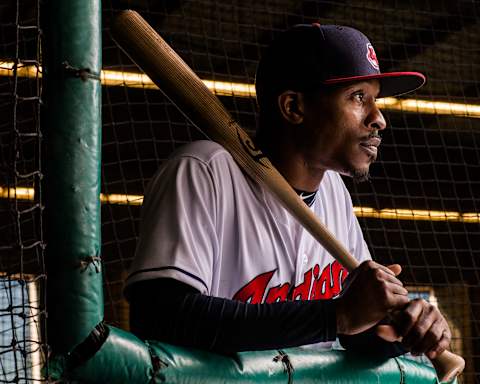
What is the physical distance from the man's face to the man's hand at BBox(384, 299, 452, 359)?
40cm

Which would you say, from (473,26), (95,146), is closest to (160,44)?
(95,146)

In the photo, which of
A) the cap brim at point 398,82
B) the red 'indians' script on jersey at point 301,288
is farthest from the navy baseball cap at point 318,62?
the red 'indians' script on jersey at point 301,288

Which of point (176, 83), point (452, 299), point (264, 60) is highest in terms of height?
point (264, 60)

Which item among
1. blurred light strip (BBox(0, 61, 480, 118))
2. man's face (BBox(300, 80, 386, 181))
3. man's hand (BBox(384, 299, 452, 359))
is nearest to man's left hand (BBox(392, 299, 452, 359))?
man's hand (BBox(384, 299, 452, 359))

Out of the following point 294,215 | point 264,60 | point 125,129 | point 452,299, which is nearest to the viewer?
point 294,215

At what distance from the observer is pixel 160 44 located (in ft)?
4.64

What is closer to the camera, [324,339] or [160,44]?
[324,339]

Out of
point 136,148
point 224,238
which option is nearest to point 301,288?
point 224,238

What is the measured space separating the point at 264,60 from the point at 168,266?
61 cm

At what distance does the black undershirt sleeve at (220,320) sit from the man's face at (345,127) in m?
0.44

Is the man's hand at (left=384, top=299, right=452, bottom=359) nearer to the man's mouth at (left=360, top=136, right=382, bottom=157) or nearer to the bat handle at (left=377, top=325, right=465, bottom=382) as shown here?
the bat handle at (left=377, top=325, right=465, bottom=382)

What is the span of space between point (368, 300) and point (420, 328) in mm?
120

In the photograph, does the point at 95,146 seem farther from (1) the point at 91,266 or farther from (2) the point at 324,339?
(2) the point at 324,339

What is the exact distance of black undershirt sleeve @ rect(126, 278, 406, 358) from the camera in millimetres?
1212
